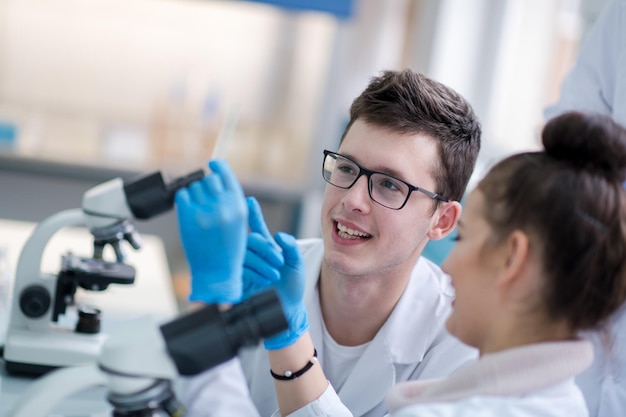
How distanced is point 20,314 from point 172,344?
0.94 metres

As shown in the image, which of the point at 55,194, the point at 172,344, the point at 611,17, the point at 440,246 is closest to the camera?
the point at 172,344

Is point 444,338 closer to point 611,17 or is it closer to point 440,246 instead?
point 440,246

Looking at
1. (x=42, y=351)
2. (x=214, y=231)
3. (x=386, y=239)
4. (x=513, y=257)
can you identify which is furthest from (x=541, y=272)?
(x=42, y=351)

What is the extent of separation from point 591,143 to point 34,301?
1.11 meters

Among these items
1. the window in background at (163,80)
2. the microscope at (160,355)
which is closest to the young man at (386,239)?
the microscope at (160,355)

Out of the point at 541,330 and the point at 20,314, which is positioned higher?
the point at 541,330

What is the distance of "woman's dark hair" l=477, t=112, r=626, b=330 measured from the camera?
100cm

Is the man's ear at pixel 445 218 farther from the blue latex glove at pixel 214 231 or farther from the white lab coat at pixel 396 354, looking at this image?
the blue latex glove at pixel 214 231

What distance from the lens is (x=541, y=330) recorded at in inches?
41.9

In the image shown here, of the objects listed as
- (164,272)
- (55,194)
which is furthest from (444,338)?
(55,194)

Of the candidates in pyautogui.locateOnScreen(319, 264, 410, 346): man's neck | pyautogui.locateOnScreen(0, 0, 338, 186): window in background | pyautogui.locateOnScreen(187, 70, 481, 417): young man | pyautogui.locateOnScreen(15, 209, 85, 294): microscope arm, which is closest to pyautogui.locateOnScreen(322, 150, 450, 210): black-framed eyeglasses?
pyautogui.locateOnScreen(187, 70, 481, 417): young man

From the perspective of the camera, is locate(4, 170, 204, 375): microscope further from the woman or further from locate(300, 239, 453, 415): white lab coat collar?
the woman

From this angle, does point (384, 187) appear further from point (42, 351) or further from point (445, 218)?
point (42, 351)

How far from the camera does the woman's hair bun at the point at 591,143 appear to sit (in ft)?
3.37
